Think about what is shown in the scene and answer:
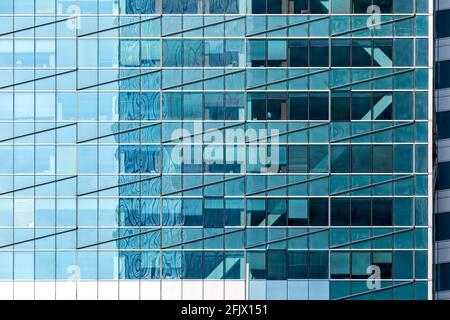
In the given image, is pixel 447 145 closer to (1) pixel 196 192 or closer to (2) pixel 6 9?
(1) pixel 196 192

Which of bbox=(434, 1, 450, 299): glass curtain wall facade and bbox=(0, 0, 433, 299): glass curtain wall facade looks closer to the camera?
bbox=(0, 0, 433, 299): glass curtain wall facade

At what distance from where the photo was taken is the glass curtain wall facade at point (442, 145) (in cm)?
4547

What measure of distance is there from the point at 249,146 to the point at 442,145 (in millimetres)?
9572

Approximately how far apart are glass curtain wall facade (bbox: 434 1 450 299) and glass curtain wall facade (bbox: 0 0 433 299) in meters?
1.82

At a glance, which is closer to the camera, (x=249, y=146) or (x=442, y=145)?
(x=249, y=146)

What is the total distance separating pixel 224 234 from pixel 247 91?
6.85 metres

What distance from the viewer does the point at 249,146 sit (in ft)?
145

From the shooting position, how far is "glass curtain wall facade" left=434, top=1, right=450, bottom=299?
149 ft

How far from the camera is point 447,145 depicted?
45594 millimetres

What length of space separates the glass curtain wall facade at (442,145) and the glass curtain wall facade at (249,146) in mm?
1823

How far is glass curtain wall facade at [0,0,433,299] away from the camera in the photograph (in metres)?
44.0

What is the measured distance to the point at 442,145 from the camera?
1795 inches
